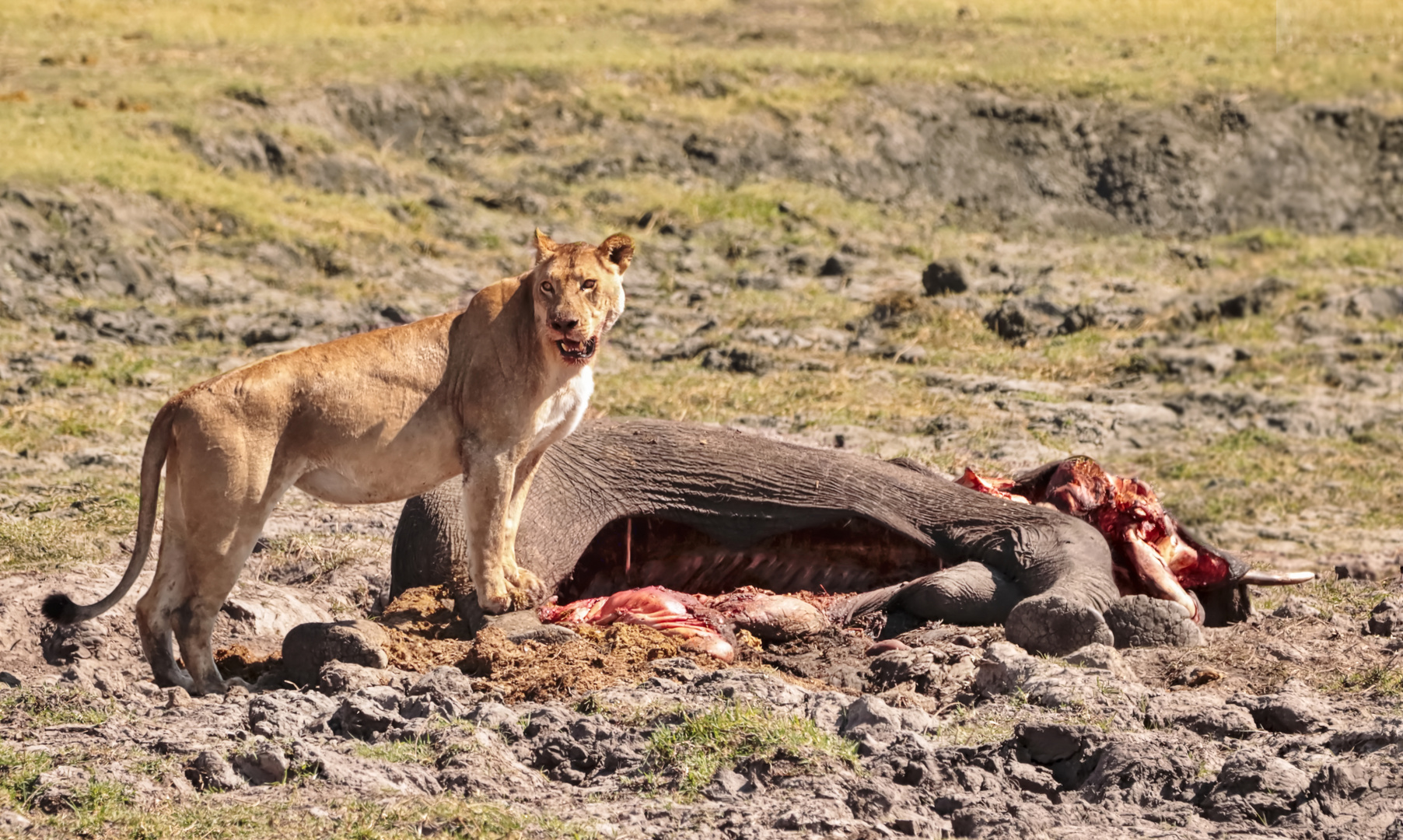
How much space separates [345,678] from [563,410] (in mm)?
1456

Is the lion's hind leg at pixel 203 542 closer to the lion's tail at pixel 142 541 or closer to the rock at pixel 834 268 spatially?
the lion's tail at pixel 142 541

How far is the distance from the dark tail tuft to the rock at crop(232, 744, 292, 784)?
1.62 meters

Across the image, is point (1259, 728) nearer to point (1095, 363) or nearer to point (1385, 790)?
point (1385, 790)

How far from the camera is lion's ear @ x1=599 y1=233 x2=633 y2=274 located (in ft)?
22.1

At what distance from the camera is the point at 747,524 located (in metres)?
8.10

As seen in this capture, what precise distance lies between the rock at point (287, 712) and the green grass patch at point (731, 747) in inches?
47.0

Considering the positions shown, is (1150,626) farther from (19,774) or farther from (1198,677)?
(19,774)

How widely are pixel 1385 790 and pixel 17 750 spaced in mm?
4378

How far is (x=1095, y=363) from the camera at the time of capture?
1619 cm

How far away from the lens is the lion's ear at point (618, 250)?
6738mm

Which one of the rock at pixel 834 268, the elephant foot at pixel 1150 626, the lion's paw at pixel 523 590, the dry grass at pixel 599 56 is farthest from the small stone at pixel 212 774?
the rock at pixel 834 268

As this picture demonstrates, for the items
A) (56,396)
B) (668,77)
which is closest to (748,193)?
(668,77)

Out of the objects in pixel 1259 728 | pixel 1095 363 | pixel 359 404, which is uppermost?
pixel 359 404

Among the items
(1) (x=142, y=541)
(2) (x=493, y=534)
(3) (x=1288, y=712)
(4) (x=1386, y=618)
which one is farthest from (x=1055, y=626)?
(1) (x=142, y=541)
